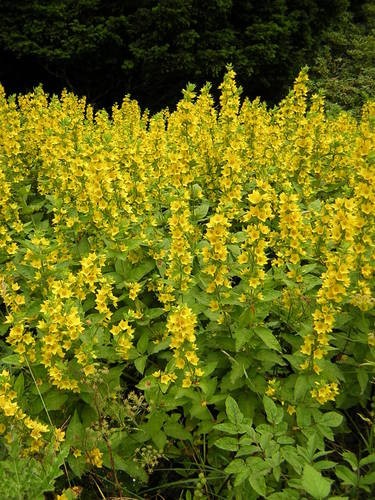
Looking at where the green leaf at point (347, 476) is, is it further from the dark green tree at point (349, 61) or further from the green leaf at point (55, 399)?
the dark green tree at point (349, 61)

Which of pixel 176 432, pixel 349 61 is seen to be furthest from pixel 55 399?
pixel 349 61

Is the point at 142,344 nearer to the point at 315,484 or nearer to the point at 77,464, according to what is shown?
the point at 77,464

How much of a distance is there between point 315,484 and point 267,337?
31.8 inches

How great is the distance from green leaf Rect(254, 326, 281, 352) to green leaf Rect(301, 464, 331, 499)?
697 millimetres

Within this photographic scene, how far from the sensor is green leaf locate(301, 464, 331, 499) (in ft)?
5.53

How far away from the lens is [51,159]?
4469 millimetres

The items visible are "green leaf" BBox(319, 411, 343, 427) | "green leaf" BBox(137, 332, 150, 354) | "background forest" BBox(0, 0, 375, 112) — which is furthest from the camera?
"background forest" BBox(0, 0, 375, 112)

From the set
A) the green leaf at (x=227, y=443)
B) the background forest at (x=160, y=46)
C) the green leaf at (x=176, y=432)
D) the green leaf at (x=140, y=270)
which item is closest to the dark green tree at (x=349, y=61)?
the background forest at (x=160, y=46)

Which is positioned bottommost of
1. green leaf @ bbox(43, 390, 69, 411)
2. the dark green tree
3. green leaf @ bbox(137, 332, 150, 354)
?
green leaf @ bbox(43, 390, 69, 411)

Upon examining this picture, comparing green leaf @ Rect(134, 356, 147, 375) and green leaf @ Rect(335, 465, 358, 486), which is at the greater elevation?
green leaf @ Rect(335, 465, 358, 486)

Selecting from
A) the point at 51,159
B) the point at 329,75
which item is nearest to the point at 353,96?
the point at 329,75

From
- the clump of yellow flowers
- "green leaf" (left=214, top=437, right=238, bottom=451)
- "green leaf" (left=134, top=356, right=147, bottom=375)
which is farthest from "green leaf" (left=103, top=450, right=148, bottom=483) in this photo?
"green leaf" (left=214, top=437, right=238, bottom=451)

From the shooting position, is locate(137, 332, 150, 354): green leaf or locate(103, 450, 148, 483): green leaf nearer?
locate(103, 450, 148, 483): green leaf

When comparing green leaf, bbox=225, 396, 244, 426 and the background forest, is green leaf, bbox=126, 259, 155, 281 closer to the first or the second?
green leaf, bbox=225, 396, 244, 426
